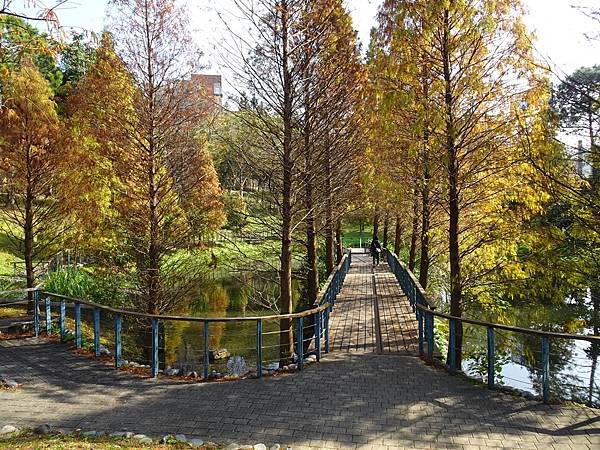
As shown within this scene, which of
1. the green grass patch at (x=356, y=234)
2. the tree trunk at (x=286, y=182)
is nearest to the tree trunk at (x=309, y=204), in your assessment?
the tree trunk at (x=286, y=182)

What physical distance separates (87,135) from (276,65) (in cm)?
639

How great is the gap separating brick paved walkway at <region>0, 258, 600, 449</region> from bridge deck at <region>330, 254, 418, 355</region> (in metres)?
1.49

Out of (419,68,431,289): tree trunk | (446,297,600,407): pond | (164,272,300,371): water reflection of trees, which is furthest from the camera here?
(164,272,300,371): water reflection of trees

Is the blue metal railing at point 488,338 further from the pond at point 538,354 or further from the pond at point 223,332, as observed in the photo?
the pond at point 223,332

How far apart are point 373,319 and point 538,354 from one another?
7.11m

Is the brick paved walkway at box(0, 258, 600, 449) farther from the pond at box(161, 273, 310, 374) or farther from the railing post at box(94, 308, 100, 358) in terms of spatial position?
the pond at box(161, 273, 310, 374)

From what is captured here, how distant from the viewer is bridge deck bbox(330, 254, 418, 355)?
9.94 m

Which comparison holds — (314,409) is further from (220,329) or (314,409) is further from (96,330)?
(220,329)

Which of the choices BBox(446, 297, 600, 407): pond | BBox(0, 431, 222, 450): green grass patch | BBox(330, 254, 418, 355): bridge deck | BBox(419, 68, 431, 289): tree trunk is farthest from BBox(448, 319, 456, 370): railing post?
BBox(0, 431, 222, 450): green grass patch

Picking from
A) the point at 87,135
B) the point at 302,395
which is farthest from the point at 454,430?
the point at 87,135

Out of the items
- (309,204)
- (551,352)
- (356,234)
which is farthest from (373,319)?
(356,234)

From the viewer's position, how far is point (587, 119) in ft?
22.7

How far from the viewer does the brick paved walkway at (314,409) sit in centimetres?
545

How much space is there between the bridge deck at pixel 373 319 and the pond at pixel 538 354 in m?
1.18
